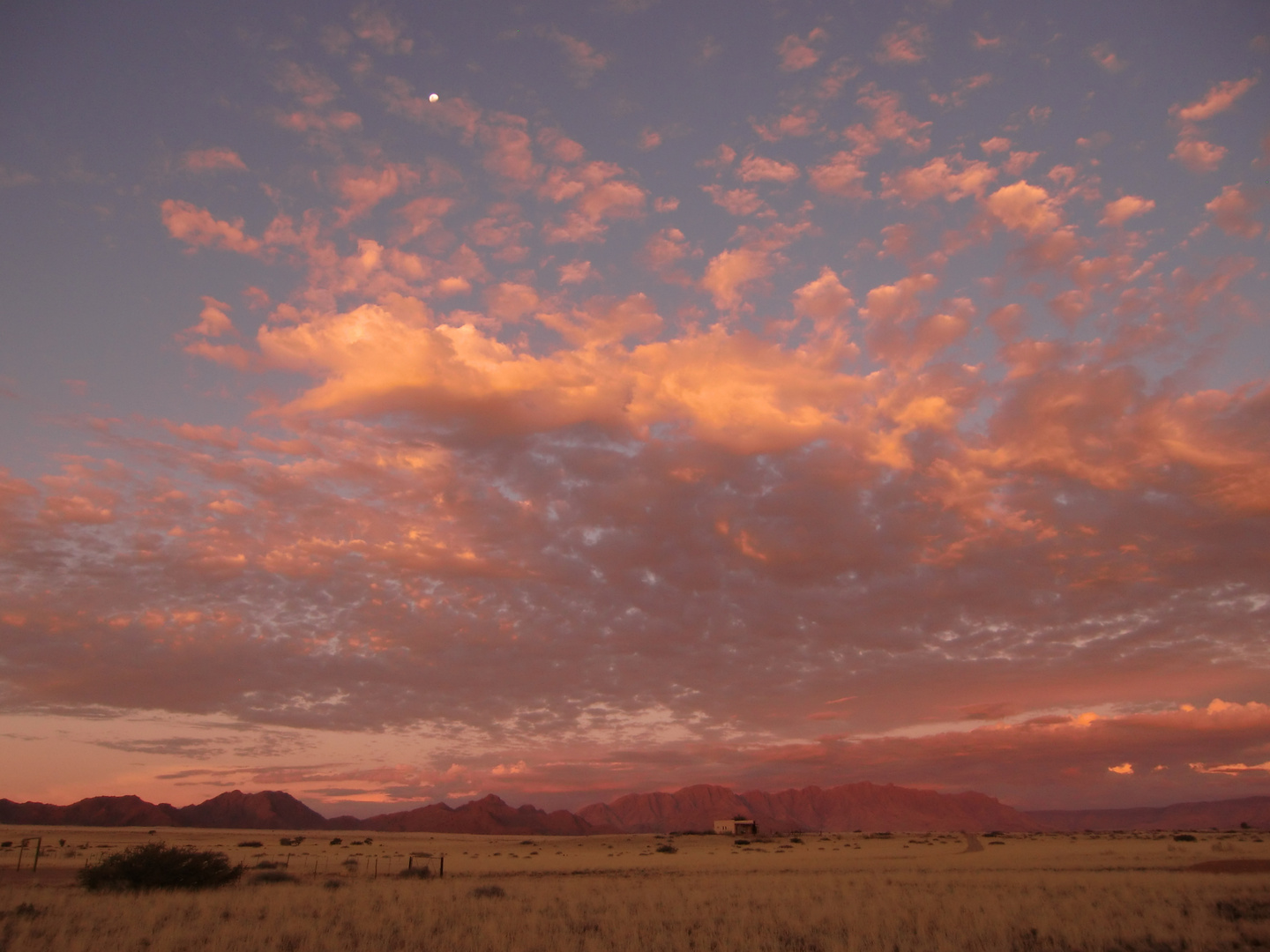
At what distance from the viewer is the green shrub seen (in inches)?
1021

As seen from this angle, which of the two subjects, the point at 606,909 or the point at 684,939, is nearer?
the point at 684,939

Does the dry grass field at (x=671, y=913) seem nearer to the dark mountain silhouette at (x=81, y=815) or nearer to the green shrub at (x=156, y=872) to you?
the green shrub at (x=156, y=872)

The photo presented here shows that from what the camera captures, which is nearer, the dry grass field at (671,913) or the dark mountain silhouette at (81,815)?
the dry grass field at (671,913)

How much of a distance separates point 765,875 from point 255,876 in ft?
76.3

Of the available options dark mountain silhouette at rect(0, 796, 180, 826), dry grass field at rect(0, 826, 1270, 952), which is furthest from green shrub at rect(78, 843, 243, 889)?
dark mountain silhouette at rect(0, 796, 180, 826)

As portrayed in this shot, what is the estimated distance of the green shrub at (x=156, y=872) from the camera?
25938 mm

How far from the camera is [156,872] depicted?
87.5 feet

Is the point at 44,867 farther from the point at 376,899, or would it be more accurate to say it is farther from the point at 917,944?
the point at 917,944

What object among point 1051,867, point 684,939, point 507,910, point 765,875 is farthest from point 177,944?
point 1051,867

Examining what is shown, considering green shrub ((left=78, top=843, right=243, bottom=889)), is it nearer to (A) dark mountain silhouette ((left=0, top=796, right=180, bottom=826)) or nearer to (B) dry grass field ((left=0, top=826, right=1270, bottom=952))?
(B) dry grass field ((left=0, top=826, right=1270, bottom=952))

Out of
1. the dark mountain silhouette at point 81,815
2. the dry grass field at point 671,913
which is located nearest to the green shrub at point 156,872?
the dry grass field at point 671,913

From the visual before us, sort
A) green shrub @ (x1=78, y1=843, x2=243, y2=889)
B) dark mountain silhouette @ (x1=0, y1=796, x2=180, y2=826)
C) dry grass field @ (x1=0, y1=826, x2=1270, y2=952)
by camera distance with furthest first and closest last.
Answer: dark mountain silhouette @ (x1=0, y1=796, x2=180, y2=826), green shrub @ (x1=78, y1=843, x2=243, y2=889), dry grass field @ (x1=0, y1=826, x2=1270, y2=952)

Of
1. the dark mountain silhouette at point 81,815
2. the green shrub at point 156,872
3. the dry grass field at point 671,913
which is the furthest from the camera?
the dark mountain silhouette at point 81,815

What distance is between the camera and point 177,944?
1631cm
